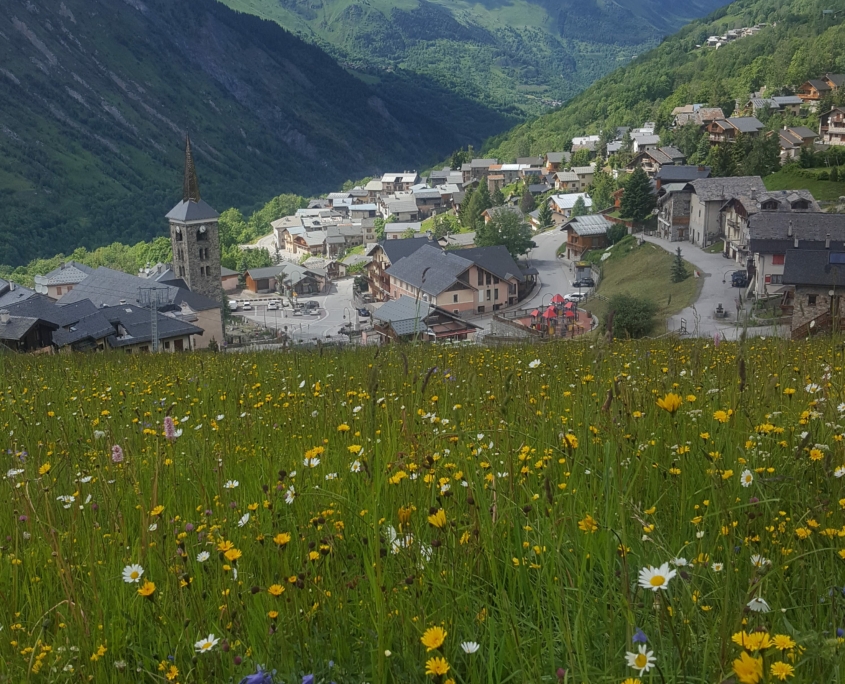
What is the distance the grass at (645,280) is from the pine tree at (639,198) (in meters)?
4.17

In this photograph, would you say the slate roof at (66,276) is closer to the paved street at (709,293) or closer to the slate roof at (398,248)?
the slate roof at (398,248)

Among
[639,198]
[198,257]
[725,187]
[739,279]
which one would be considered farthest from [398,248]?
[739,279]

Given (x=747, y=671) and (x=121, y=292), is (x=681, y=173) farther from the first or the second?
(x=747, y=671)

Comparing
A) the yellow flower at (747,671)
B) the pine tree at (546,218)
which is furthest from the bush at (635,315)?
the pine tree at (546,218)

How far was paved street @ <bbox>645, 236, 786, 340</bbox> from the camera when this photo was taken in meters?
40.0

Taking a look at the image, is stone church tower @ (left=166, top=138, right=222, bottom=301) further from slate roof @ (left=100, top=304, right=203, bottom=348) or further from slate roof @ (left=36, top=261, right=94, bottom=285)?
slate roof @ (left=100, top=304, right=203, bottom=348)

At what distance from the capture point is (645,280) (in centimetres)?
6012

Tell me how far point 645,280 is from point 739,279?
9.54 m

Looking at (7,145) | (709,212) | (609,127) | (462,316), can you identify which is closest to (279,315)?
(462,316)

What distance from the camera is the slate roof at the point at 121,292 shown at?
56.3 metres

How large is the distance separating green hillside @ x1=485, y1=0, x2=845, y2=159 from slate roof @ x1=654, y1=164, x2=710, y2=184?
119 ft

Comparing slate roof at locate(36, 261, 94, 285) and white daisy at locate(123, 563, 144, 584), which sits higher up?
white daisy at locate(123, 563, 144, 584)

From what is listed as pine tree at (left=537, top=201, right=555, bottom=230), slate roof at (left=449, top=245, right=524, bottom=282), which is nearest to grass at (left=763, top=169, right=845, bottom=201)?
slate roof at (left=449, top=245, right=524, bottom=282)

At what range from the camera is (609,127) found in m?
133
